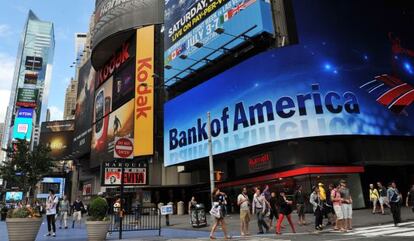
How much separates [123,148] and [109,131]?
40.1 metres

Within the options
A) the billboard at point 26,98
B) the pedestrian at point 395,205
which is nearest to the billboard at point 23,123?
the billboard at point 26,98

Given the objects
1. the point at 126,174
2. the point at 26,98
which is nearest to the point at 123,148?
the point at 126,174

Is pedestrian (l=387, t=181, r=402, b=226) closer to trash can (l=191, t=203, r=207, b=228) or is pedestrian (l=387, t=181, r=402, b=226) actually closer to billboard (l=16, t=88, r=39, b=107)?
trash can (l=191, t=203, r=207, b=228)

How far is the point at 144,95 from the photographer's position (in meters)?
47.6

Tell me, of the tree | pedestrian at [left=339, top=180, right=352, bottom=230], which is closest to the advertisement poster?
pedestrian at [left=339, top=180, right=352, bottom=230]

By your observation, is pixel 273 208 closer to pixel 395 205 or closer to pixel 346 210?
pixel 346 210

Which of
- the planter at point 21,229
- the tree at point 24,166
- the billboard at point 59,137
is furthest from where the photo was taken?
the billboard at point 59,137

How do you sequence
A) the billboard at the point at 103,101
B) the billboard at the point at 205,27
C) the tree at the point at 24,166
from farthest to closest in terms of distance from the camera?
the billboard at the point at 103,101
the tree at the point at 24,166
the billboard at the point at 205,27

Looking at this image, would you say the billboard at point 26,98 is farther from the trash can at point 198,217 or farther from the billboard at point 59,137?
the trash can at point 198,217

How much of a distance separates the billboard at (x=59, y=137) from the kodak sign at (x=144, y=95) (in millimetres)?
32051

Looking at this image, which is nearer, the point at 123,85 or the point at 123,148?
the point at 123,148

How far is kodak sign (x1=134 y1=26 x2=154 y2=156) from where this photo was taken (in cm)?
4566

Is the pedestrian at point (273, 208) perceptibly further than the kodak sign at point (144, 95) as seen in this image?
No

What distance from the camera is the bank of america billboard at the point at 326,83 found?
2719 centimetres
